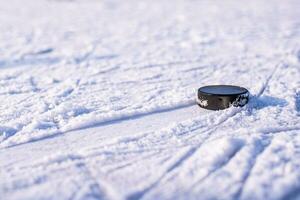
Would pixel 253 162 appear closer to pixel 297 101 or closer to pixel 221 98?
pixel 221 98

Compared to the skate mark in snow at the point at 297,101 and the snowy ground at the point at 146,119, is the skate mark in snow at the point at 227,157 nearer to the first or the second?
the snowy ground at the point at 146,119

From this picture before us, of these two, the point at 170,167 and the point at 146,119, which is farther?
the point at 146,119

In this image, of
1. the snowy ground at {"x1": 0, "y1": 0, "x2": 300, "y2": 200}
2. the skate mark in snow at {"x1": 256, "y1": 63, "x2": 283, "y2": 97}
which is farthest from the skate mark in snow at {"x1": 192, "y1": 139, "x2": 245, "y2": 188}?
the skate mark in snow at {"x1": 256, "y1": 63, "x2": 283, "y2": 97}

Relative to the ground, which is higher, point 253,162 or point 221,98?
point 221,98

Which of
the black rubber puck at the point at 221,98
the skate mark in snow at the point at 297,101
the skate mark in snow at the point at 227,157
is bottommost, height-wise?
the skate mark in snow at the point at 297,101

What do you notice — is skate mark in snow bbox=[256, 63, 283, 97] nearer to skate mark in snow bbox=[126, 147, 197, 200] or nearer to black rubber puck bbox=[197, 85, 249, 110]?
black rubber puck bbox=[197, 85, 249, 110]

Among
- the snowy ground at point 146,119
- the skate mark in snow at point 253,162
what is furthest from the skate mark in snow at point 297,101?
the skate mark in snow at point 253,162

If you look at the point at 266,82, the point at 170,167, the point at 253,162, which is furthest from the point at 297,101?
the point at 170,167

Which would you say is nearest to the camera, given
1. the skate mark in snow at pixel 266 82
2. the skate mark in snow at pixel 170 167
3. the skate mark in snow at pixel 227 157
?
the skate mark in snow at pixel 170 167
